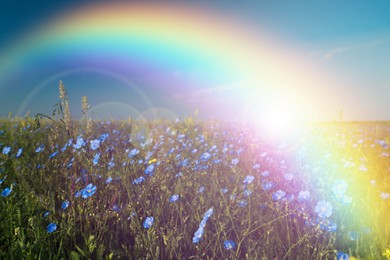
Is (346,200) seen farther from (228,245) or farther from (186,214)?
(186,214)

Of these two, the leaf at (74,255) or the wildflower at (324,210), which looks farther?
the wildflower at (324,210)

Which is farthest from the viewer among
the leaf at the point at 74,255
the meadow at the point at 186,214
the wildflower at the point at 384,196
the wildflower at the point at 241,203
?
the wildflower at the point at 384,196

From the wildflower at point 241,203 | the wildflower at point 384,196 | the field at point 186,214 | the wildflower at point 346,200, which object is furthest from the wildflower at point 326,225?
the wildflower at point 384,196

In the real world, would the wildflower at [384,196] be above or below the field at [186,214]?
below

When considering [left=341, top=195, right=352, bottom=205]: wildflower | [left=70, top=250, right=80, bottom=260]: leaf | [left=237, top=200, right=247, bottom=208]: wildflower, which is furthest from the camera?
[left=237, top=200, right=247, bottom=208]: wildflower

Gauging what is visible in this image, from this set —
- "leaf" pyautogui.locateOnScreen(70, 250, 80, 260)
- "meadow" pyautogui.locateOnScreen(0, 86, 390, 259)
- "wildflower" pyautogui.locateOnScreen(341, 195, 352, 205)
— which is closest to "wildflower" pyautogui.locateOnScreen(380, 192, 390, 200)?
"meadow" pyautogui.locateOnScreen(0, 86, 390, 259)

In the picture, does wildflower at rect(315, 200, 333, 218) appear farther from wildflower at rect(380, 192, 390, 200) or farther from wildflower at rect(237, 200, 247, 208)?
wildflower at rect(380, 192, 390, 200)

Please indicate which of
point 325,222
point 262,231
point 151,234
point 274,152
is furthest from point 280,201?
point 274,152

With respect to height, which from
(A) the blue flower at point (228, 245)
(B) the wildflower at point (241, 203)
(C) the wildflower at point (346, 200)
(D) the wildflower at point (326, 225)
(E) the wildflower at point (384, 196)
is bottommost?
(E) the wildflower at point (384, 196)

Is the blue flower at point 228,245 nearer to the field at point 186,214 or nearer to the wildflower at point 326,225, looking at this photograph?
the field at point 186,214

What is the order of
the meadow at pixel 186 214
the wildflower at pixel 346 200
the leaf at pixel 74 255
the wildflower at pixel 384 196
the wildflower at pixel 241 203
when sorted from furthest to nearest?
1. the wildflower at pixel 384 196
2. the wildflower at pixel 241 203
3. the wildflower at pixel 346 200
4. the meadow at pixel 186 214
5. the leaf at pixel 74 255

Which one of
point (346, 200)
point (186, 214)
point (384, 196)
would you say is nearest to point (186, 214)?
point (186, 214)

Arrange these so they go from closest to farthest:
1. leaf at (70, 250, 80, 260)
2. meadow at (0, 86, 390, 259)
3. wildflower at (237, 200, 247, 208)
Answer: leaf at (70, 250, 80, 260)
meadow at (0, 86, 390, 259)
wildflower at (237, 200, 247, 208)

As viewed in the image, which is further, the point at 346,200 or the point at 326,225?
the point at 346,200
